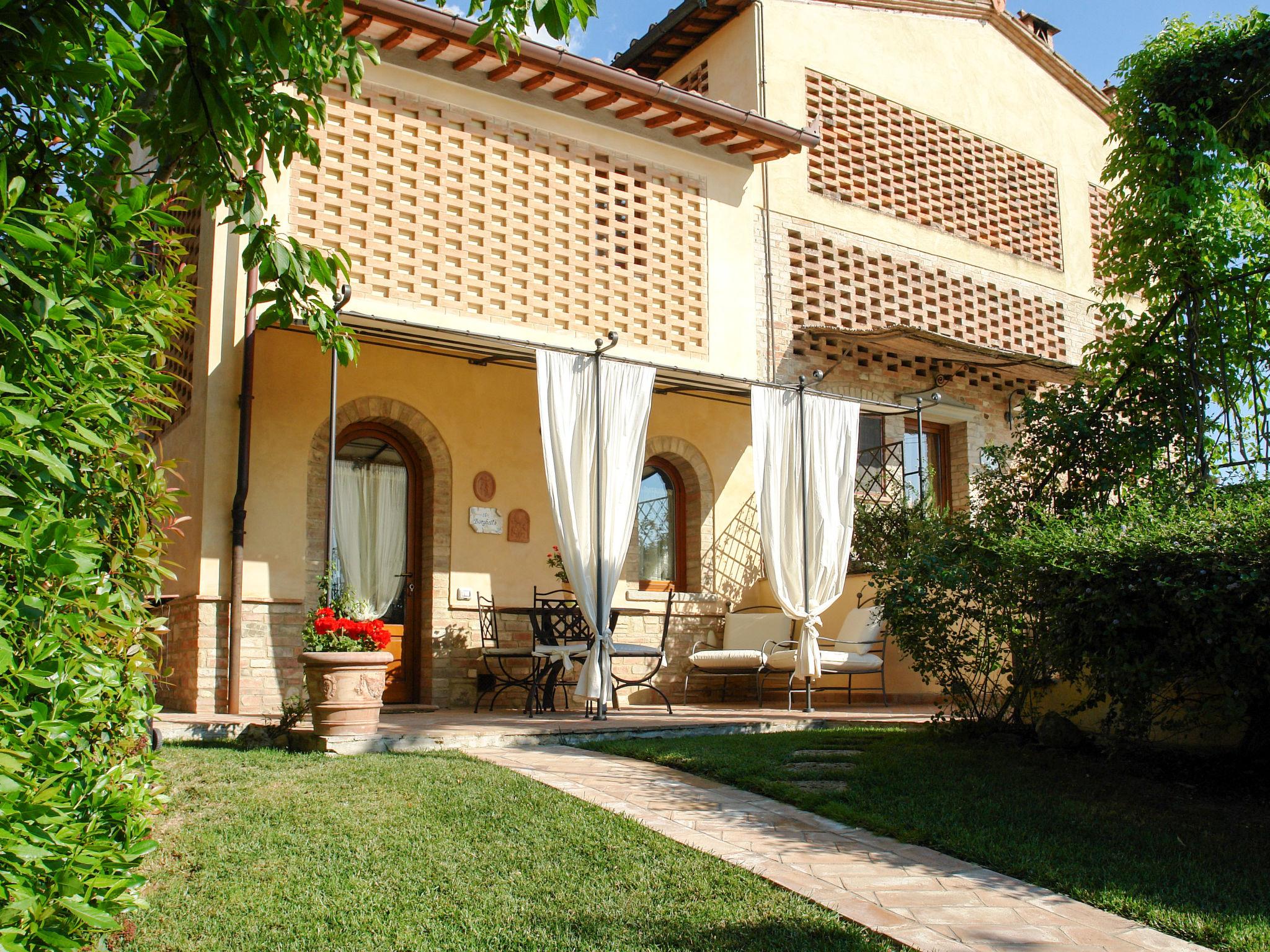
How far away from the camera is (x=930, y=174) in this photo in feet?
42.5

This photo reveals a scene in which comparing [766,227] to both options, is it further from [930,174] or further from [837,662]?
[837,662]

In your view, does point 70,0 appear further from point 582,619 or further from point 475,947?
point 582,619

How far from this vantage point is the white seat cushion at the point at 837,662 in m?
9.13

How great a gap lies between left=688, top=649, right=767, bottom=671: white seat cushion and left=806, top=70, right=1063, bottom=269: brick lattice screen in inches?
209

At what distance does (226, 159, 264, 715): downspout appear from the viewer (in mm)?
7938

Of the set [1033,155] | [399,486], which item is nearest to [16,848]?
[399,486]

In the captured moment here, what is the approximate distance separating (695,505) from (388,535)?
302 cm

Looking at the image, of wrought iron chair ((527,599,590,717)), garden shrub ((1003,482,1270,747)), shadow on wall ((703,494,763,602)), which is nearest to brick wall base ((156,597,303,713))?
wrought iron chair ((527,599,590,717))

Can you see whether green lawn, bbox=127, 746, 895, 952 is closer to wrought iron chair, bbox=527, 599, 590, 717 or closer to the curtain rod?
wrought iron chair, bbox=527, 599, 590, 717

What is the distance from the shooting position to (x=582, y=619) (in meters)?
9.11

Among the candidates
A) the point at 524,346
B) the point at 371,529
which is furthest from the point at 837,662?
the point at 371,529

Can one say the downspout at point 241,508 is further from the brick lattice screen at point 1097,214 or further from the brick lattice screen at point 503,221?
the brick lattice screen at point 1097,214

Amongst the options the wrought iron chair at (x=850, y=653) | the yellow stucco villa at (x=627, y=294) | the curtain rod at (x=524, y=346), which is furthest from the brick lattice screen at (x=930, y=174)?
the wrought iron chair at (x=850, y=653)

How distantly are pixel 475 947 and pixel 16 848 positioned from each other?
1.54 m
